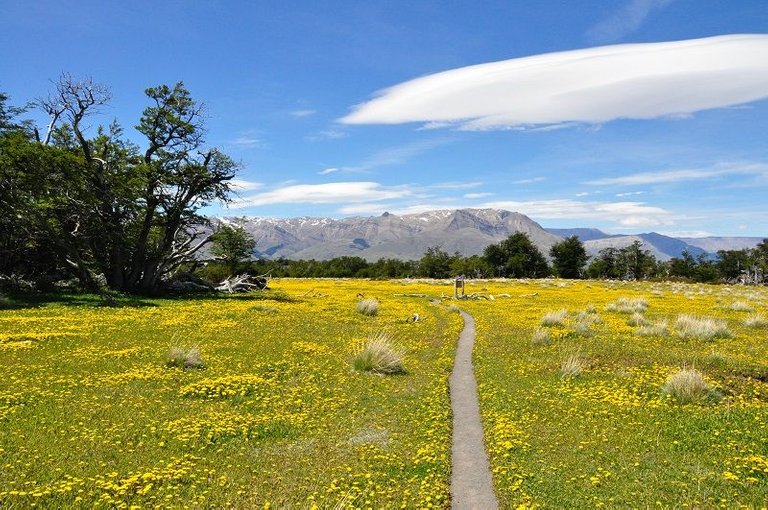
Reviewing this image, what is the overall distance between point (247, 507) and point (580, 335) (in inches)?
968

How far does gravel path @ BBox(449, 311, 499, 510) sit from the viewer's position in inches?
396

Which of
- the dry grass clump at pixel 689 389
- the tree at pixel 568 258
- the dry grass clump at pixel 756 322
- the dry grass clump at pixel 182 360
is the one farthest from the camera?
the tree at pixel 568 258

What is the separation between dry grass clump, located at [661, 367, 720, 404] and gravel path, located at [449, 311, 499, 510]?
651cm

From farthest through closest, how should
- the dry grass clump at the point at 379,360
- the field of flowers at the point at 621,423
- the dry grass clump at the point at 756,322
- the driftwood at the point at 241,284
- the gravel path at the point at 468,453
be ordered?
the driftwood at the point at 241,284
the dry grass clump at the point at 756,322
the dry grass clump at the point at 379,360
the field of flowers at the point at 621,423
the gravel path at the point at 468,453

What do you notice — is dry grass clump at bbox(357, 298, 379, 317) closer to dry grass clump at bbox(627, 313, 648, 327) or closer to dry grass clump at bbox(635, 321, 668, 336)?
dry grass clump at bbox(627, 313, 648, 327)

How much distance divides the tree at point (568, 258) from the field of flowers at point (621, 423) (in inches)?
4856

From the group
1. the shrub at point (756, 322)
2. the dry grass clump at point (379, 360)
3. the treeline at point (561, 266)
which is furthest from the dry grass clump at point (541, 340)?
the treeline at point (561, 266)

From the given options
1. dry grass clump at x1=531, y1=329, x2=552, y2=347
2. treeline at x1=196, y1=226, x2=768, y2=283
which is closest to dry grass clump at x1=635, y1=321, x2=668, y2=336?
dry grass clump at x1=531, y1=329, x2=552, y2=347

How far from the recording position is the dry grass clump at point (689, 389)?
1591cm

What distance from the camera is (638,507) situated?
9.41m

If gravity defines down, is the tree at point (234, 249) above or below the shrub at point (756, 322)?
above

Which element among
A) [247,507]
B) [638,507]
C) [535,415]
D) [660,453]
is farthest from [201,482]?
[660,453]

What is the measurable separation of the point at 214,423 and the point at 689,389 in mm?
14840

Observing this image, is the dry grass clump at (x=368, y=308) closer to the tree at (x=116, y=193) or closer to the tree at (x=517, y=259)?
the tree at (x=116, y=193)
